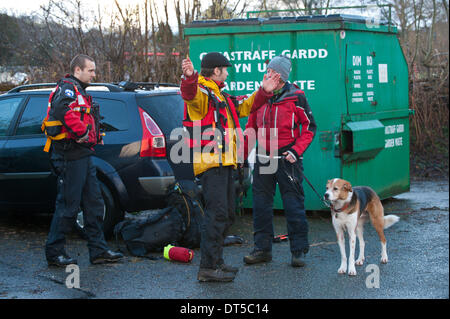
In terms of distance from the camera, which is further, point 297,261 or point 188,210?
point 188,210

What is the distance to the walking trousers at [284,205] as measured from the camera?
600 centimetres

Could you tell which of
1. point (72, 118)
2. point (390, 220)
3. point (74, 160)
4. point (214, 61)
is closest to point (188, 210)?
point (74, 160)

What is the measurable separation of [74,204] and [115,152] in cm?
106

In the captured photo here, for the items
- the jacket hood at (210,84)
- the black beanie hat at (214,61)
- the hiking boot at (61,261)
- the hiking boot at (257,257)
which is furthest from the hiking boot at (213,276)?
the black beanie hat at (214,61)

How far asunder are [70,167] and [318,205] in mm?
3490

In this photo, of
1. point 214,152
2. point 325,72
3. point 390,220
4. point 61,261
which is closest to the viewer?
point 214,152

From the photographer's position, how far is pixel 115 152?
6.92 m

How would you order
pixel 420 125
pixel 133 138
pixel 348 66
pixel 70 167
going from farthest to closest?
pixel 420 125 < pixel 348 66 < pixel 133 138 < pixel 70 167

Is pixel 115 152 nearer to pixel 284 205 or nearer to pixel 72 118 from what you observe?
pixel 72 118

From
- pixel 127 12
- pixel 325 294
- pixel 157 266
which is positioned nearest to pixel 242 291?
pixel 325 294

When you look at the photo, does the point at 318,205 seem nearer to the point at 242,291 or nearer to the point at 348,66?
the point at 348,66

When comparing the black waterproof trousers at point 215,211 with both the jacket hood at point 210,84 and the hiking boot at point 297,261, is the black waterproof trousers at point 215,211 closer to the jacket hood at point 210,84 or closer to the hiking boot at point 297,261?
the jacket hood at point 210,84

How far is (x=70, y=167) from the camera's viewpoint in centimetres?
599

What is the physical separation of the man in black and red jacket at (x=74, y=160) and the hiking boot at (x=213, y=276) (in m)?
1.10
